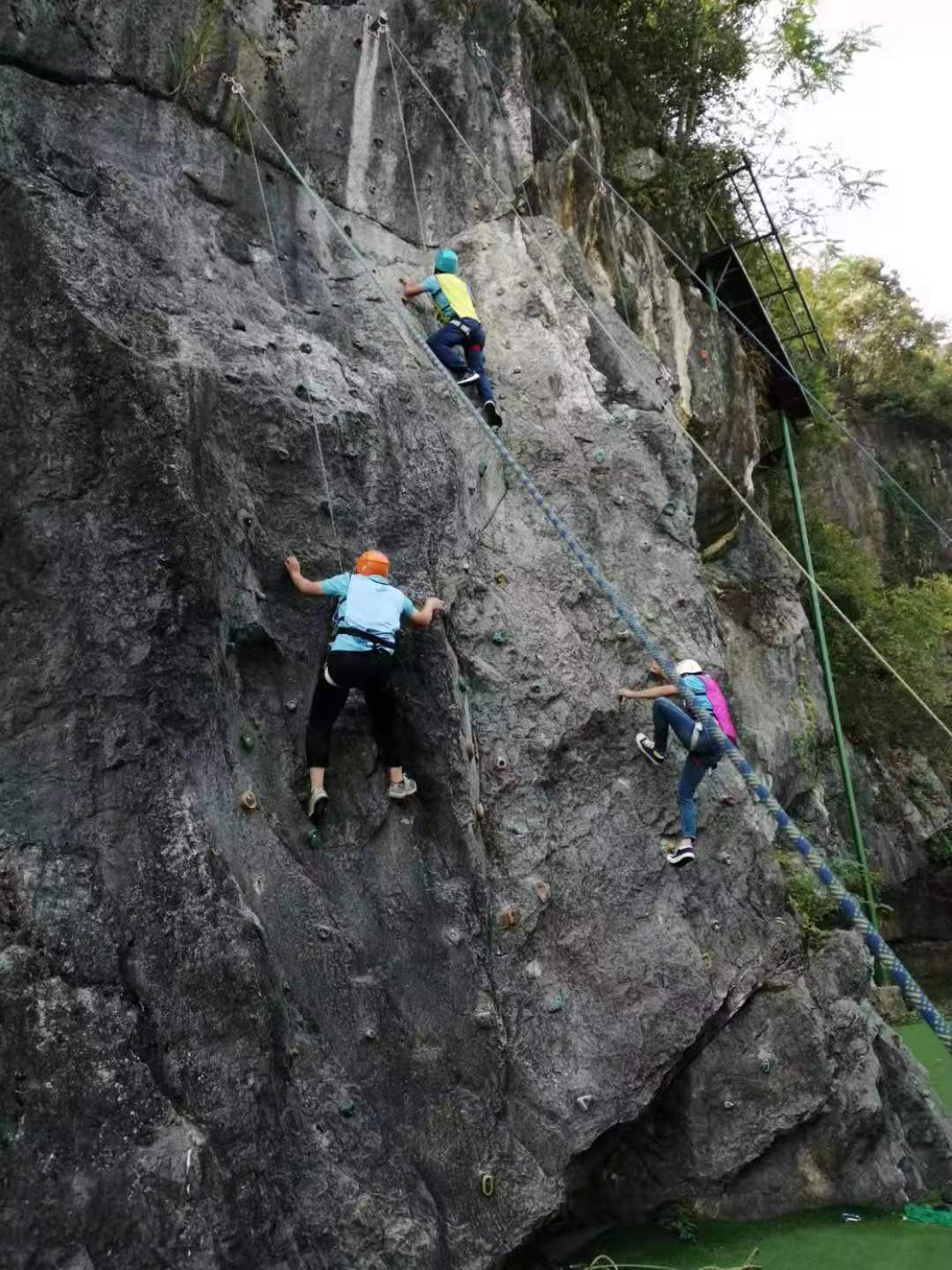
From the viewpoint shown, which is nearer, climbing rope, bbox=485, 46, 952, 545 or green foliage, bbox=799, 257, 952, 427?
climbing rope, bbox=485, 46, 952, 545

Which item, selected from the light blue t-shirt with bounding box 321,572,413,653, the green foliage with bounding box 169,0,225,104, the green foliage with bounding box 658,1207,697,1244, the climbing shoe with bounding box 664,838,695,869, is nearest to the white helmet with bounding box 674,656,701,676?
the climbing shoe with bounding box 664,838,695,869

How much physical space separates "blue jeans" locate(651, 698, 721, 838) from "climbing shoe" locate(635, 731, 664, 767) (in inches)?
1.3

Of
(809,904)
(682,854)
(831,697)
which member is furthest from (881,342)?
(682,854)

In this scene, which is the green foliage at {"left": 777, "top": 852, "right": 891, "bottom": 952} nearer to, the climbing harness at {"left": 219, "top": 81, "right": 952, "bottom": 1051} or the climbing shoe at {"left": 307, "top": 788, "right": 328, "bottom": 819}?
the climbing harness at {"left": 219, "top": 81, "right": 952, "bottom": 1051}

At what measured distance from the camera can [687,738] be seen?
21.7 feet

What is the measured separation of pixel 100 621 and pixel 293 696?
1286 millimetres

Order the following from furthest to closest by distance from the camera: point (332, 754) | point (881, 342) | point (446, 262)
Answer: point (881, 342) < point (446, 262) < point (332, 754)

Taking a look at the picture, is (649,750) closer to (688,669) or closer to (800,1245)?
(688,669)

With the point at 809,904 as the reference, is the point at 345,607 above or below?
above

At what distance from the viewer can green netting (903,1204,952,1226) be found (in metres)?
6.37

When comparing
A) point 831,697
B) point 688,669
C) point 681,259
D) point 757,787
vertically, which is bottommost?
point 831,697

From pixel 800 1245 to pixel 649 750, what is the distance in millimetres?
3072

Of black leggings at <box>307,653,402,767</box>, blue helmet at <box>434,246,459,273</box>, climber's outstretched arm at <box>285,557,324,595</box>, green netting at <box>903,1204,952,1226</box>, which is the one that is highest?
blue helmet at <box>434,246,459,273</box>

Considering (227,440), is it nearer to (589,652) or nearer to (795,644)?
(589,652)
